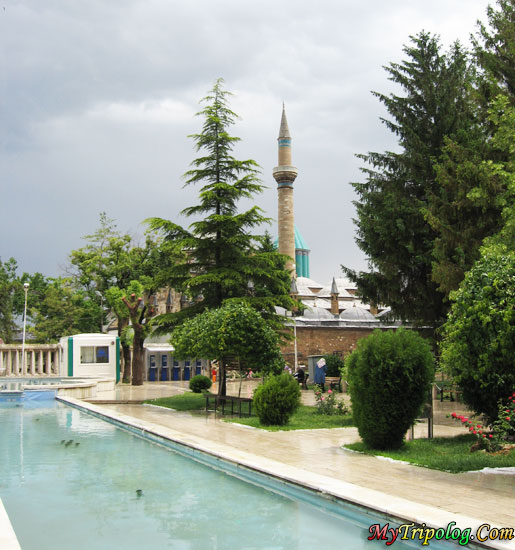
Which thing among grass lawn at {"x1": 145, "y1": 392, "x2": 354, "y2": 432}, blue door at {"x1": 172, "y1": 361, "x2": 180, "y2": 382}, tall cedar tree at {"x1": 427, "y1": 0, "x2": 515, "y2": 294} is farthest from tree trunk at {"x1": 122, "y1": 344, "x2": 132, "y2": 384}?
tall cedar tree at {"x1": 427, "y1": 0, "x2": 515, "y2": 294}

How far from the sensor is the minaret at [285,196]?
→ 47656mm

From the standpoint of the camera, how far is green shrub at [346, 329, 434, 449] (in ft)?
31.7

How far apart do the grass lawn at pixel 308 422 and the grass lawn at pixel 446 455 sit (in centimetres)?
301

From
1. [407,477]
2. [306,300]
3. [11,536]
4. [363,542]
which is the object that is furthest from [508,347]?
[306,300]

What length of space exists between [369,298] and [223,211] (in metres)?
6.74

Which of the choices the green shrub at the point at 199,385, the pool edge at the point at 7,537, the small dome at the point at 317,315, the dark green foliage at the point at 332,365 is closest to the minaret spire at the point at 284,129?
the small dome at the point at 317,315

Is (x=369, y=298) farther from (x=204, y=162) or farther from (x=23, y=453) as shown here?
(x=23, y=453)

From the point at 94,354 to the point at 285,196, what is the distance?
22.8m

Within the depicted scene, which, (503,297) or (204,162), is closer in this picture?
(503,297)

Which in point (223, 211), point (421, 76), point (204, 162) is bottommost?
point (223, 211)

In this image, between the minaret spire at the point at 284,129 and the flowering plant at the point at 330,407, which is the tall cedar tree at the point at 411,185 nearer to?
the flowering plant at the point at 330,407

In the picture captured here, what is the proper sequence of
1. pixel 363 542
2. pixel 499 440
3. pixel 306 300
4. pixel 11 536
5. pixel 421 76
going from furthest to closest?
1. pixel 306 300
2. pixel 421 76
3. pixel 499 440
4. pixel 363 542
5. pixel 11 536

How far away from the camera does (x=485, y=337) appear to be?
973cm

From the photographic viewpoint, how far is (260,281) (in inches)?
838
